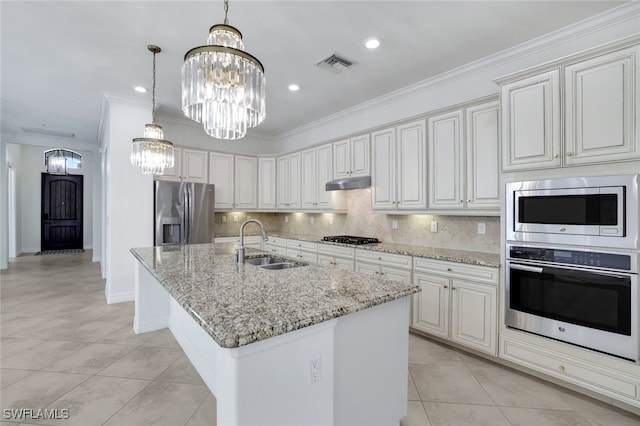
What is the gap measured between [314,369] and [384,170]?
9.35 feet

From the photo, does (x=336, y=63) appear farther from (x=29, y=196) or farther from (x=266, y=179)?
(x=29, y=196)

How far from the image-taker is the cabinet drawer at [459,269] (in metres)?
→ 2.55

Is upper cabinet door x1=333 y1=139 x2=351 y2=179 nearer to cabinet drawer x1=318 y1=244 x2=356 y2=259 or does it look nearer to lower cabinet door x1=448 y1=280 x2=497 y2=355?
cabinet drawer x1=318 y1=244 x2=356 y2=259

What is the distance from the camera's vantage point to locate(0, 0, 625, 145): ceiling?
7.69ft

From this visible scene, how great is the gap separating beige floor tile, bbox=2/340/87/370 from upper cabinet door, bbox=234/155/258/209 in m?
3.02

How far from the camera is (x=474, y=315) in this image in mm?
2660

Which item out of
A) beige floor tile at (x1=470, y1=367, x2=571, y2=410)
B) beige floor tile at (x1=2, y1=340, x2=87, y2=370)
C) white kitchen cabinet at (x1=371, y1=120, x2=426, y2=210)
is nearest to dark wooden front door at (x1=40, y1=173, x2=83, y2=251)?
beige floor tile at (x1=2, y1=340, x2=87, y2=370)

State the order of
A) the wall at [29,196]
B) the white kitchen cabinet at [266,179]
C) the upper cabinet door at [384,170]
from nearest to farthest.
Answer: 1. the upper cabinet door at [384,170]
2. the white kitchen cabinet at [266,179]
3. the wall at [29,196]

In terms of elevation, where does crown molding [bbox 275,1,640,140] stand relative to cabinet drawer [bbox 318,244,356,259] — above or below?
above

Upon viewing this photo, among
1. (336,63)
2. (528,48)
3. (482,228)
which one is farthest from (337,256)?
(528,48)

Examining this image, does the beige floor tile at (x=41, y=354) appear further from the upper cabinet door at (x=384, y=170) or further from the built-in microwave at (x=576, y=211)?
the built-in microwave at (x=576, y=211)

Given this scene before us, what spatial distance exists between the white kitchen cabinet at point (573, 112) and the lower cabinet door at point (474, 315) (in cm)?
107

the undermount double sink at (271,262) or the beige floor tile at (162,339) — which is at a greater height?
the undermount double sink at (271,262)

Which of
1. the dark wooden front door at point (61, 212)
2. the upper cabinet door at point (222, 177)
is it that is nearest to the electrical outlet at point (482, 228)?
the upper cabinet door at point (222, 177)
